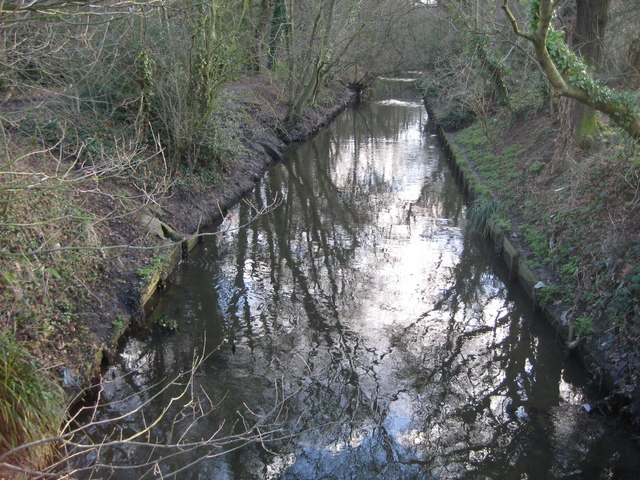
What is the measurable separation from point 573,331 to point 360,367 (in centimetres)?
295

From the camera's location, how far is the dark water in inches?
231

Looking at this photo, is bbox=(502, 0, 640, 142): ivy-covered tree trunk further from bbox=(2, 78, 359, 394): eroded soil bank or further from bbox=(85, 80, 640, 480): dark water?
bbox=(2, 78, 359, 394): eroded soil bank

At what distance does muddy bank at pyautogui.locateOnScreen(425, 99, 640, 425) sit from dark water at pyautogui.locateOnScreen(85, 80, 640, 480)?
24 centimetres

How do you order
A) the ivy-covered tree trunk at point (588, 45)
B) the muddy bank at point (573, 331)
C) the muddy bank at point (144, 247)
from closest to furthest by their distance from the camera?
the muddy bank at point (573, 331), the muddy bank at point (144, 247), the ivy-covered tree trunk at point (588, 45)

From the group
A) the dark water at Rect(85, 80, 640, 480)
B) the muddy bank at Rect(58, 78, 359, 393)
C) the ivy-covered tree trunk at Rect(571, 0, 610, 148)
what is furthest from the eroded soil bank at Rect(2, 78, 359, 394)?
the ivy-covered tree trunk at Rect(571, 0, 610, 148)

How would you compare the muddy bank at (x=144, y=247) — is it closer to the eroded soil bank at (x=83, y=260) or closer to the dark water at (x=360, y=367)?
the eroded soil bank at (x=83, y=260)

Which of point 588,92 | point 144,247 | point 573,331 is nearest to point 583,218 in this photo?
point 588,92

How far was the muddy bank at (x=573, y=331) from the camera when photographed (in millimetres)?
6465

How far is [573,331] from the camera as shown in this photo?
7.72 meters

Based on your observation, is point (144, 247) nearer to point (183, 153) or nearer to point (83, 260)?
point (83, 260)

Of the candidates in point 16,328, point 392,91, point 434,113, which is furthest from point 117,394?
point 392,91

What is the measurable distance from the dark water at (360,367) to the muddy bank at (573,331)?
0.24m

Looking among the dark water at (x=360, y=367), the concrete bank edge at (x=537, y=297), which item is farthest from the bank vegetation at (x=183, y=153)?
the dark water at (x=360, y=367)

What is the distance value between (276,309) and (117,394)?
115 inches
